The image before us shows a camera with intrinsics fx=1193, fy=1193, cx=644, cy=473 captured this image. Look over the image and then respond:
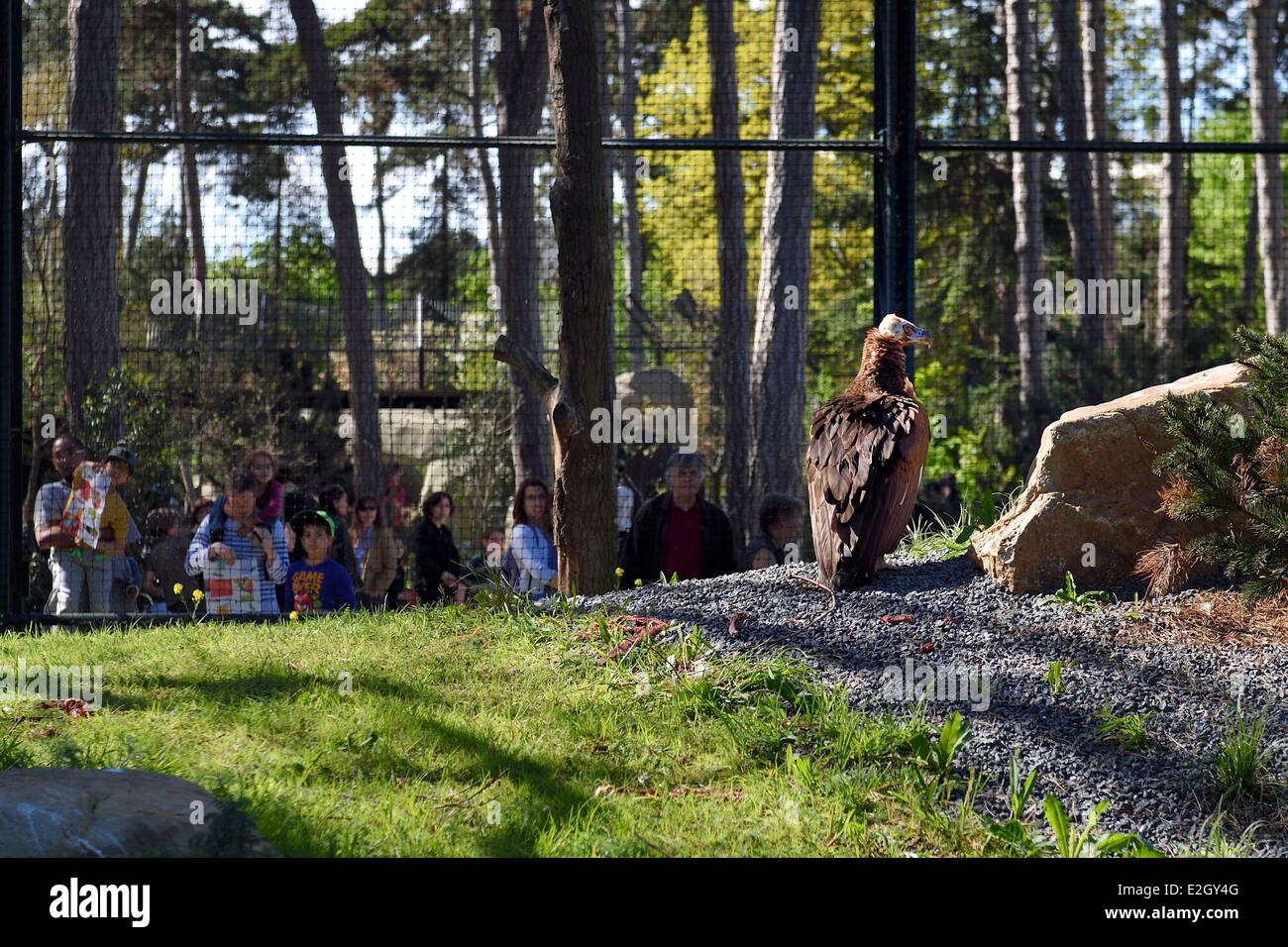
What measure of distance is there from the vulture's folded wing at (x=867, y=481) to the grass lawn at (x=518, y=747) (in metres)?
0.88

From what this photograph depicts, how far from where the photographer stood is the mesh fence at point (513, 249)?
1144cm

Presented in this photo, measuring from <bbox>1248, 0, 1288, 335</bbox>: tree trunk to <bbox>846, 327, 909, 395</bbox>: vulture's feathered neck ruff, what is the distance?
38.3ft

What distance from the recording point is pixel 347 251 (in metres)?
14.4

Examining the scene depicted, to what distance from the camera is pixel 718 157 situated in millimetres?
12523

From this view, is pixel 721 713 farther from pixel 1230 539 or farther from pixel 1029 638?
pixel 1230 539

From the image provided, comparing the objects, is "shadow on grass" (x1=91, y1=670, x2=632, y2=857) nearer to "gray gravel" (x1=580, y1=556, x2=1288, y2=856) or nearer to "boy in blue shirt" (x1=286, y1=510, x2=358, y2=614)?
"gray gravel" (x1=580, y1=556, x2=1288, y2=856)

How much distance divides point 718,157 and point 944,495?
4.80m

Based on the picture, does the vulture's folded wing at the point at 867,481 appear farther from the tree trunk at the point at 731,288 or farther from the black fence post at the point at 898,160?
the tree trunk at the point at 731,288

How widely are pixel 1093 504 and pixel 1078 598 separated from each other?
18.5 inches

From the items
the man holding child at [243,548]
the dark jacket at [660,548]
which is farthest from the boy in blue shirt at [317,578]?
the dark jacket at [660,548]

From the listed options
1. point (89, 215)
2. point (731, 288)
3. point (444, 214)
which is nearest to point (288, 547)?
point (89, 215)

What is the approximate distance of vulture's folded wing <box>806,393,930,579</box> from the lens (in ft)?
17.1

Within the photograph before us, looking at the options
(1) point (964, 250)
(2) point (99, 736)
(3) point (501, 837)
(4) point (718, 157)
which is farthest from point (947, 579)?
(1) point (964, 250)

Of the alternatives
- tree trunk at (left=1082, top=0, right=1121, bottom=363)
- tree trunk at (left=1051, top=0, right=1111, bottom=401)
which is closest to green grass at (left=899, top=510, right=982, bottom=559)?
tree trunk at (left=1051, top=0, right=1111, bottom=401)
